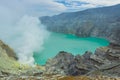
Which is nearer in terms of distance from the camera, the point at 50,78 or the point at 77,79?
the point at 77,79

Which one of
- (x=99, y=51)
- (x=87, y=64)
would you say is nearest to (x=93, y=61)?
(x=87, y=64)

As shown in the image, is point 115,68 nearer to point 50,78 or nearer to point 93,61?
point 93,61

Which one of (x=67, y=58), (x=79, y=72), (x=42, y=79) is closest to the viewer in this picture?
(x=42, y=79)

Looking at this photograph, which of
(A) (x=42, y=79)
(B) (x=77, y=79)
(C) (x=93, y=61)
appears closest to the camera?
(B) (x=77, y=79)

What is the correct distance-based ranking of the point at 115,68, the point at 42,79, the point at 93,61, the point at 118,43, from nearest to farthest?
1. the point at 42,79
2. the point at 115,68
3. the point at 93,61
4. the point at 118,43

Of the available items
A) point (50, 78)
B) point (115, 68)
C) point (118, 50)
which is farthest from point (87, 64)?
point (50, 78)

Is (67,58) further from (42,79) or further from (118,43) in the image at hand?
(42,79)

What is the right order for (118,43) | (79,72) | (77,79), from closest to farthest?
(77,79) → (79,72) → (118,43)

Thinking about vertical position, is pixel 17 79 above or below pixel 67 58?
below

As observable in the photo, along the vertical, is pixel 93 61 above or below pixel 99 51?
below

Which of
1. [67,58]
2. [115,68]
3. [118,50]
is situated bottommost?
[115,68]
